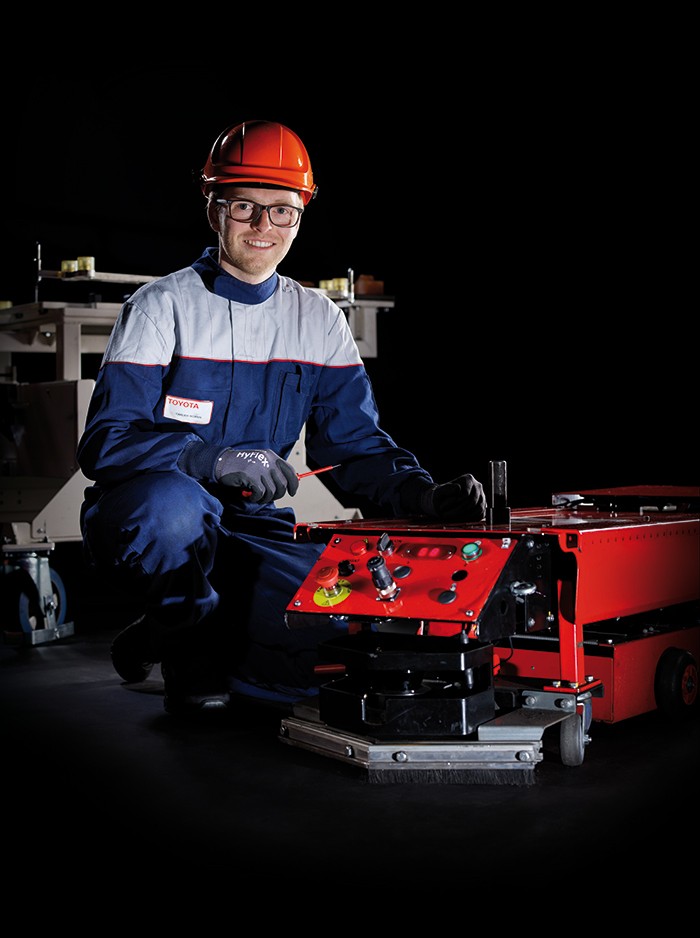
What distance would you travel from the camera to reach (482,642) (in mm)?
2268

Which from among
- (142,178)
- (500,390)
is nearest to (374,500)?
(500,390)

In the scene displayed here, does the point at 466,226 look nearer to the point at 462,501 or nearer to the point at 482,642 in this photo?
the point at 462,501

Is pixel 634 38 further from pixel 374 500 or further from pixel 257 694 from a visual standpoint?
pixel 257 694

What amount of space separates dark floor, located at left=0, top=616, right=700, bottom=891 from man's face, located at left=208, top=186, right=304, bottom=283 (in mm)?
1097

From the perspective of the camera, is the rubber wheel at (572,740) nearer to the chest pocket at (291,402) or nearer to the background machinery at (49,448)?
the chest pocket at (291,402)

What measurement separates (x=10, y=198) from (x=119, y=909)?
12.9ft

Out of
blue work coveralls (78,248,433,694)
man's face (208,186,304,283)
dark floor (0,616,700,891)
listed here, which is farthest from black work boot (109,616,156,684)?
man's face (208,186,304,283)

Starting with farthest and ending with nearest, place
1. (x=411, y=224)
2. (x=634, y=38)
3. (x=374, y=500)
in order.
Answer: (x=411, y=224)
(x=634, y=38)
(x=374, y=500)

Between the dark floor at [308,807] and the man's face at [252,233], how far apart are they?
110 centimetres

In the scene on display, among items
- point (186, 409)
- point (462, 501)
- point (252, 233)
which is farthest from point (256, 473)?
point (252, 233)

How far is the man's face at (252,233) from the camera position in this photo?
2.88 m

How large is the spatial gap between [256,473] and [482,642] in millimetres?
692

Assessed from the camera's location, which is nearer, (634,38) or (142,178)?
(634,38)

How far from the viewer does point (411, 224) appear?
16.1 feet
